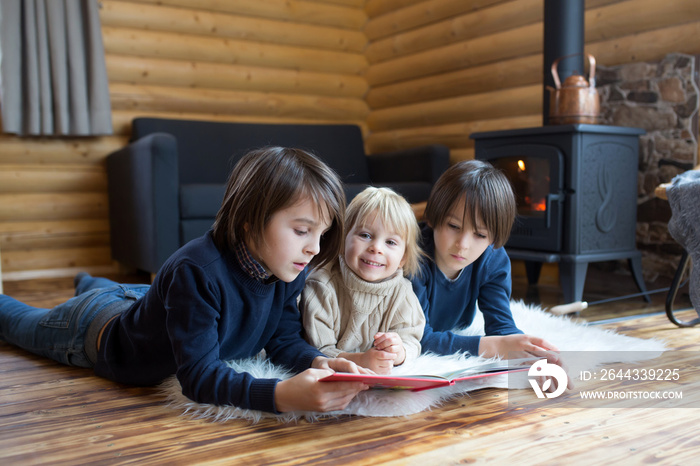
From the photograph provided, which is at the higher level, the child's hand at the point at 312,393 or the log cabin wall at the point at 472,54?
the log cabin wall at the point at 472,54

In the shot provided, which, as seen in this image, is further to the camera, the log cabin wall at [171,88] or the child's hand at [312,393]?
the log cabin wall at [171,88]

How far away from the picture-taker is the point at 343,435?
121 centimetres

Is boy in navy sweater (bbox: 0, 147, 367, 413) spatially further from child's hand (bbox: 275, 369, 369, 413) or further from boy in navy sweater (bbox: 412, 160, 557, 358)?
boy in navy sweater (bbox: 412, 160, 557, 358)

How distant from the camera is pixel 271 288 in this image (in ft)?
4.62

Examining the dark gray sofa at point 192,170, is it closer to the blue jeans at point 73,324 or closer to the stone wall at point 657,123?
the stone wall at point 657,123

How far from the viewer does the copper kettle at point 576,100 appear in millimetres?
2672

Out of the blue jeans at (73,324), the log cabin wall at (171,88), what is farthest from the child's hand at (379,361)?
the log cabin wall at (171,88)

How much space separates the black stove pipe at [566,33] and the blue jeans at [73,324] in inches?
81.8

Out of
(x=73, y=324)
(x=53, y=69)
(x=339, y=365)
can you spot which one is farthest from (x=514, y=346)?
(x=53, y=69)

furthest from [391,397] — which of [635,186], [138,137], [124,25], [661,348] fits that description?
[124,25]

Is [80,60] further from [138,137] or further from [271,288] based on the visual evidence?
[271,288]

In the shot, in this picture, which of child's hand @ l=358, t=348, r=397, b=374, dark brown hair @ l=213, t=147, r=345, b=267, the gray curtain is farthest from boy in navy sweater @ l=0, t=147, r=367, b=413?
the gray curtain

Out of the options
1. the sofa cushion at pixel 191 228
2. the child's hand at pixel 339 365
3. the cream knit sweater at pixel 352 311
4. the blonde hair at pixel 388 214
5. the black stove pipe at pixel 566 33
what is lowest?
the child's hand at pixel 339 365

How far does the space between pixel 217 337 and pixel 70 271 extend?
9.77 feet
